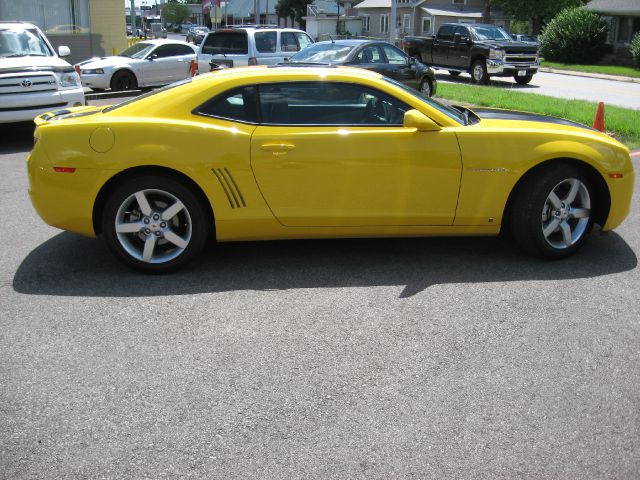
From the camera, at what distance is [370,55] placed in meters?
15.2

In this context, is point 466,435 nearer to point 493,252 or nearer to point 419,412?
point 419,412

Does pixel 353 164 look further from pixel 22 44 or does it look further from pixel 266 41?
pixel 266 41

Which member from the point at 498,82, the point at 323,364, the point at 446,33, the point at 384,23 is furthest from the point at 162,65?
the point at 384,23

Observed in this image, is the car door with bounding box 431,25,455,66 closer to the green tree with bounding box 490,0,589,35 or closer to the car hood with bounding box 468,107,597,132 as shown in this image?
the car hood with bounding box 468,107,597,132

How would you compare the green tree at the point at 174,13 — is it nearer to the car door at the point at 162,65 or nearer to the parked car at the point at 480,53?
the parked car at the point at 480,53

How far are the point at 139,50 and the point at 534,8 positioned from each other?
38056 millimetres

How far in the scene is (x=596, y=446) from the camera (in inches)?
134

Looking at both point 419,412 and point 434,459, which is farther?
point 419,412

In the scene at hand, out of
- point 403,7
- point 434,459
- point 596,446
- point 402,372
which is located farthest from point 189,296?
point 403,7

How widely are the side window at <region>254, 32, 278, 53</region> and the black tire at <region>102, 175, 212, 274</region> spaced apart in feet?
41.4

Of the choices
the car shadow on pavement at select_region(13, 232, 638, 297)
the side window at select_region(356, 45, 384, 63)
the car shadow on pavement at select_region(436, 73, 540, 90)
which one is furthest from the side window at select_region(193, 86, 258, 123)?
the car shadow on pavement at select_region(436, 73, 540, 90)

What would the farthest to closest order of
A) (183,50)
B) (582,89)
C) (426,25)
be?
(426,25)
(582,89)
(183,50)

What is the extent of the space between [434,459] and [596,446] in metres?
0.75

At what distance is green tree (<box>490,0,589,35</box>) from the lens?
51125 mm
